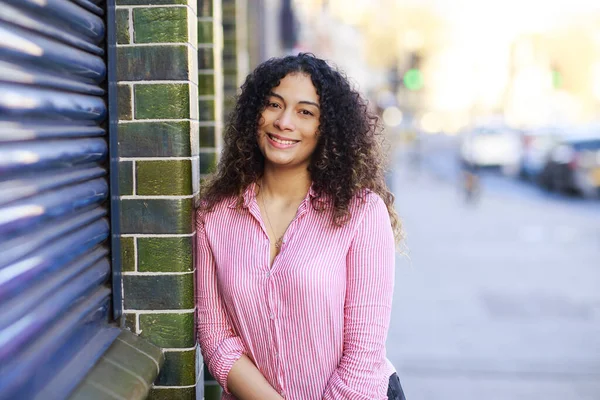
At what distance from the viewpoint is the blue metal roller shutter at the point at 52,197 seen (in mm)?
1490

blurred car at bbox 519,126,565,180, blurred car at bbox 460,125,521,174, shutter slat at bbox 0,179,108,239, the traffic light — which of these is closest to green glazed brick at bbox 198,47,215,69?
shutter slat at bbox 0,179,108,239

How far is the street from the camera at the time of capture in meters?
5.08

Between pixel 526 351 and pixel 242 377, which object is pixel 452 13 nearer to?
pixel 526 351

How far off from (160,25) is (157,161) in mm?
441

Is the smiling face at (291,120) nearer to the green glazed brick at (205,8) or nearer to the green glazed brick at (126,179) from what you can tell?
the green glazed brick at (126,179)

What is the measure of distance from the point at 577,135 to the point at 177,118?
1784 centimetres

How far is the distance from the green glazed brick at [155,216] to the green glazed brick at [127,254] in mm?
31

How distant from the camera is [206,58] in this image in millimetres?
3447

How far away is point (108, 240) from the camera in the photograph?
2.28m

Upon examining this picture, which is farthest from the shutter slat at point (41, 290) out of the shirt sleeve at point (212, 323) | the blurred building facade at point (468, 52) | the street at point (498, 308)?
the blurred building facade at point (468, 52)

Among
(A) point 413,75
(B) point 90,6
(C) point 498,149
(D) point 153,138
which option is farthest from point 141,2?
(C) point 498,149

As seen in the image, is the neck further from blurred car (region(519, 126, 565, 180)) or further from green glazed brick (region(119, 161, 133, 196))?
blurred car (region(519, 126, 565, 180))

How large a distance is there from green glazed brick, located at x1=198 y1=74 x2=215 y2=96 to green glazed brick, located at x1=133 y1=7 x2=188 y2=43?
1105 millimetres

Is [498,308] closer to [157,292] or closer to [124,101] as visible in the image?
[157,292]
